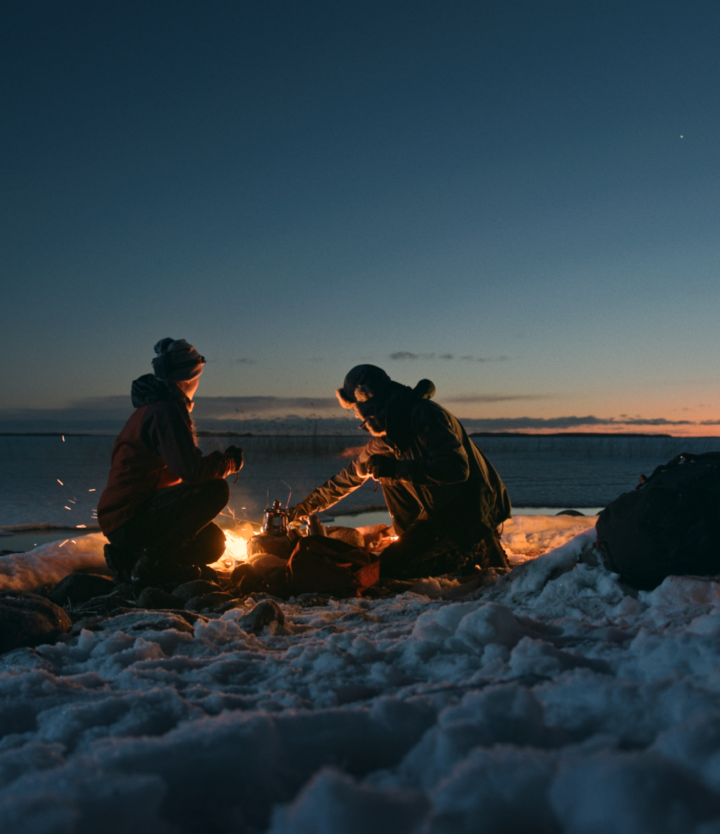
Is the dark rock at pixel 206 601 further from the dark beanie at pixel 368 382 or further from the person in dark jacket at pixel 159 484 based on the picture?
the dark beanie at pixel 368 382

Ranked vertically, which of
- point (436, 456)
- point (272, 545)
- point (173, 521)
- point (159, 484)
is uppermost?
point (436, 456)

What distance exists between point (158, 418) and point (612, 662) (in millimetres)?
3430

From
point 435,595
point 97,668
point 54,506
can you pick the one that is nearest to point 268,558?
point 435,595

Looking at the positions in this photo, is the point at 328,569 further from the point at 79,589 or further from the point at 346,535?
the point at 79,589

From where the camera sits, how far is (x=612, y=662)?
1486mm

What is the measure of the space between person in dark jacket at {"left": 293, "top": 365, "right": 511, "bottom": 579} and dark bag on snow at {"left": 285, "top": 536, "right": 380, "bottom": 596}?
45 cm

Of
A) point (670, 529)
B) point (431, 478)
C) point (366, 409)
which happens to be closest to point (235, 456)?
point (366, 409)

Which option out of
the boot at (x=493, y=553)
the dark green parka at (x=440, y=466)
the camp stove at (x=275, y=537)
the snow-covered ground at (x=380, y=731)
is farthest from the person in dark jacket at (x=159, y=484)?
the boot at (x=493, y=553)

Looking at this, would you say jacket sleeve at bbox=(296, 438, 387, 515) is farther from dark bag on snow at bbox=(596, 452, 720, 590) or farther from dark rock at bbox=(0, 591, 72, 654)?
dark rock at bbox=(0, 591, 72, 654)

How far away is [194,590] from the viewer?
3.56 metres

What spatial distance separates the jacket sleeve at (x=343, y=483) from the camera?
497 centimetres

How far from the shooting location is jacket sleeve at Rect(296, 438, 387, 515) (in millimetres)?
4973

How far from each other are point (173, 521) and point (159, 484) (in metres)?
0.33

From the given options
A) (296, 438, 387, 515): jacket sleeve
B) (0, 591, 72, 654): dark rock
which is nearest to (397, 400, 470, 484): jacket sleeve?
(296, 438, 387, 515): jacket sleeve
